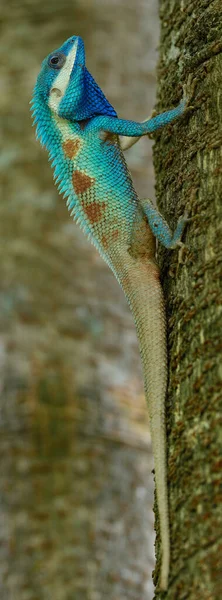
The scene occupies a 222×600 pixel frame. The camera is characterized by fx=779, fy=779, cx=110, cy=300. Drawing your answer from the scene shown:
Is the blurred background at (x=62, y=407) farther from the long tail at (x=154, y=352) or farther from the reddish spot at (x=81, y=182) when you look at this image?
the long tail at (x=154, y=352)

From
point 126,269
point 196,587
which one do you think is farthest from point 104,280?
point 196,587

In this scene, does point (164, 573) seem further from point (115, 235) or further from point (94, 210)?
point (94, 210)

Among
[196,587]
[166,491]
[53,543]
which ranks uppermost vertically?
[53,543]

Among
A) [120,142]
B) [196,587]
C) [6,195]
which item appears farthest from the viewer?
[6,195]

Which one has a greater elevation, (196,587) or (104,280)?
(104,280)

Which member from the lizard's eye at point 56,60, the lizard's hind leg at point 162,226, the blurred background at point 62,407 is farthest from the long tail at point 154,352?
the blurred background at point 62,407

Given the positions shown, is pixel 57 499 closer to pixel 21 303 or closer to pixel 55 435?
pixel 55 435

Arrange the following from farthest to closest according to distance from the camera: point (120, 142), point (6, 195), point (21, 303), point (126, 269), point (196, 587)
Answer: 1. point (6, 195)
2. point (21, 303)
3. point (120, 142)
4. point (126, 269)
5. point (196, 587)

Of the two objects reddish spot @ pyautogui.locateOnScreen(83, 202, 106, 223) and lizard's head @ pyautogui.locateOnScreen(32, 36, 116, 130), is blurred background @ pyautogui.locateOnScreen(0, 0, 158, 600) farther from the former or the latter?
lizard's head @ pyautogui.locateOnScreen(32, 36, 116, 130)
